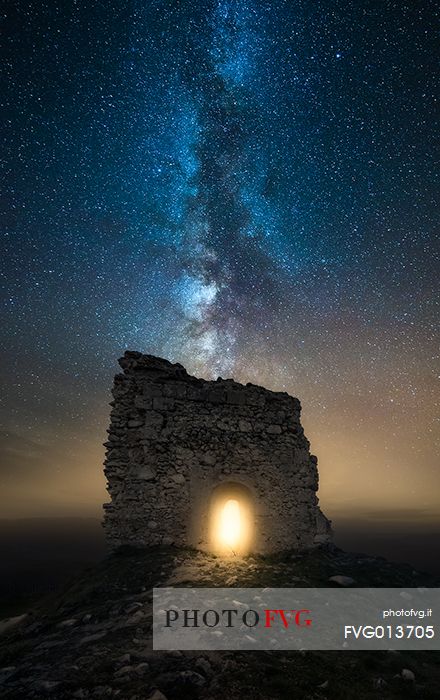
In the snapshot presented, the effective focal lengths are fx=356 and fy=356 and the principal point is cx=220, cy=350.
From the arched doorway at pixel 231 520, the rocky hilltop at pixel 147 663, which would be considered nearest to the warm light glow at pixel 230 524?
the arched doorway at pixel 231 520

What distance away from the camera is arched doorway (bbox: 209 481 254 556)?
9375 millimetres

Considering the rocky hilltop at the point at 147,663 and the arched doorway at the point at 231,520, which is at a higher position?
the arched doorway at the point at 231,520

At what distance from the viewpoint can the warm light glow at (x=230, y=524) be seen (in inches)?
379

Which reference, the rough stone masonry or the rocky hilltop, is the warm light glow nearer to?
the rough stone masonry

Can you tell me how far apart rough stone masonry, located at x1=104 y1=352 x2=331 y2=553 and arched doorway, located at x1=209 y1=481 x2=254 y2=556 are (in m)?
0.17

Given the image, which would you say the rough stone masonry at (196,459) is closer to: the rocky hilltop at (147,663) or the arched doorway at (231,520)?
the arched doorway at (231,520)

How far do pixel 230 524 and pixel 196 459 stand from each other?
7.21 feet

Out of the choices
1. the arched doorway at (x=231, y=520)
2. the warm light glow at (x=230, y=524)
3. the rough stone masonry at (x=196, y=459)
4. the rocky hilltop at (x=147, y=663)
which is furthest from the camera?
the warm light glow at (x=230, y=524)

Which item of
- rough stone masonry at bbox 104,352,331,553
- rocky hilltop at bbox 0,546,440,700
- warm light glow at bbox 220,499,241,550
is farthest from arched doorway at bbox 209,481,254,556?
rocky hilltop at bbox 0,546,440,700

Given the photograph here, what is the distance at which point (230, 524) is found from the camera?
10047mm

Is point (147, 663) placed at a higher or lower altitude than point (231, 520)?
lower

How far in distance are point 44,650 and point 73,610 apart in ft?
5.74

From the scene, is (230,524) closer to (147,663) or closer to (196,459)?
(196,459)

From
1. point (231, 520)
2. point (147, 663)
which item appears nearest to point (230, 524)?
point (231, 520)
